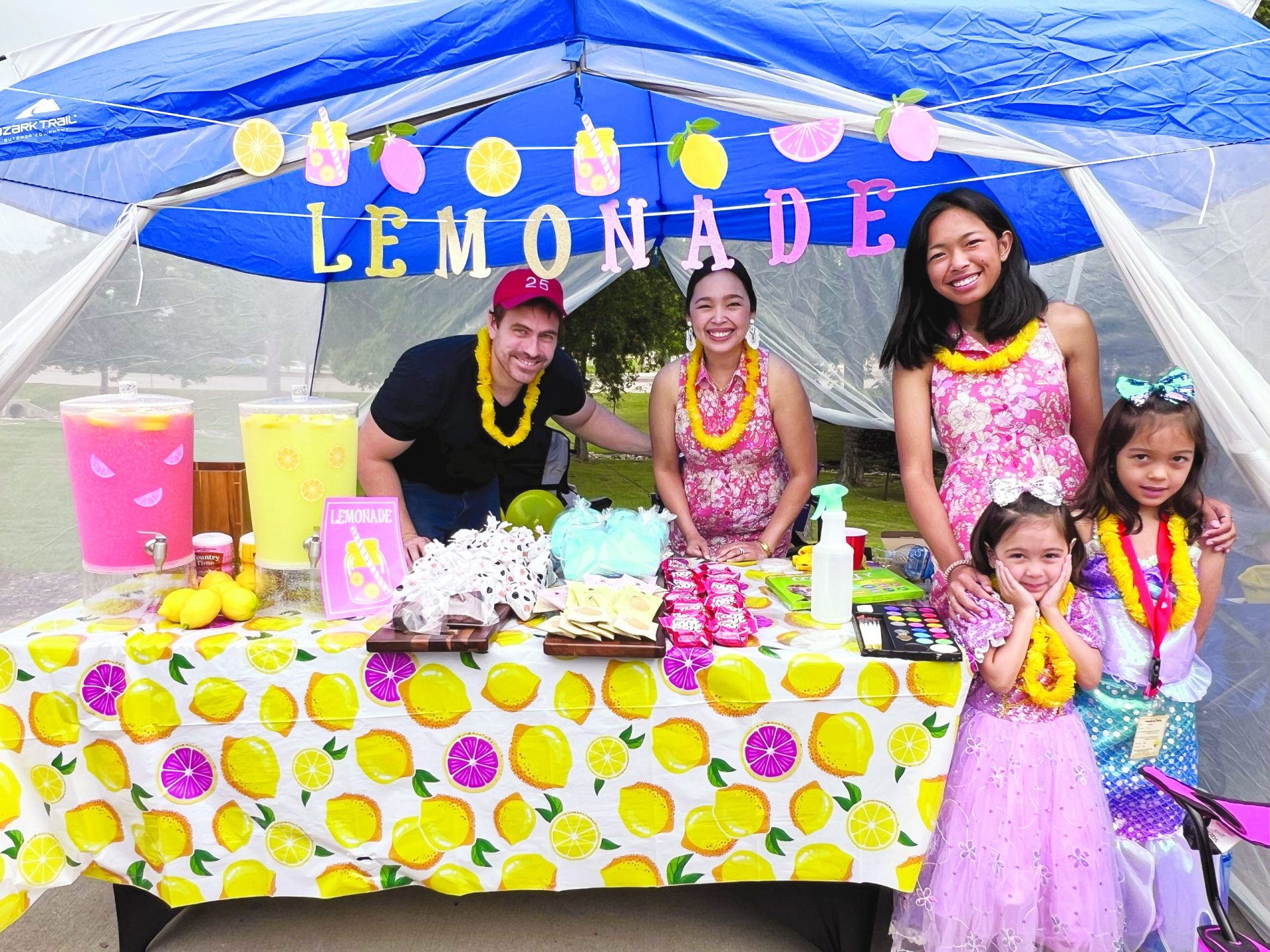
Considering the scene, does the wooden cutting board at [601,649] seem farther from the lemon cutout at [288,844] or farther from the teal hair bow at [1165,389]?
the teal hair bow at [1165,389]

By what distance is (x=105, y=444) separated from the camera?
163 centimetres

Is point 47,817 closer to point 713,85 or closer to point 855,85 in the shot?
point 713,85

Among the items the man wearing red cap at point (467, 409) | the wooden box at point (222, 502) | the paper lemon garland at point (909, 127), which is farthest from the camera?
the man wearing red cap at point (467, 409)

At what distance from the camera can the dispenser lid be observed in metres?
1.61

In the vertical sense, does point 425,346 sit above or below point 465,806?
above

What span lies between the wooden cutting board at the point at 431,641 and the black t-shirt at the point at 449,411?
997 millimetres

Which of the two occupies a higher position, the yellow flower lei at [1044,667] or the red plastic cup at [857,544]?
the red plastic cup at [857,544]

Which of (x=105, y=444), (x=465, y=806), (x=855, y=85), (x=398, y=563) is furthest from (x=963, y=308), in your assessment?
(x=105, y=444)

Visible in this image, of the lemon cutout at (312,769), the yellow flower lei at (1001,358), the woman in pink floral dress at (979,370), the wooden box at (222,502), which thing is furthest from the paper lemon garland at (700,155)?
the lemon cutout at (312,769)

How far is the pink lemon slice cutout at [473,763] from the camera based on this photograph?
1.62 m

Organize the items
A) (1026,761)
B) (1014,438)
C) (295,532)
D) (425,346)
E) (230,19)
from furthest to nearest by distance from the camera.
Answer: (425,346) → (230,19) → (1014,438) → (295,532) → (1026,761)

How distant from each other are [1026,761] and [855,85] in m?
1.43

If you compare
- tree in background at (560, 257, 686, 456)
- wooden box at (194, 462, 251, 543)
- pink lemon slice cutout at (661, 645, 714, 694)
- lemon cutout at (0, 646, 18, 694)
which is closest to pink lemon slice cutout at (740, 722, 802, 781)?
pink lemon slice cutout at (661, 645, 714, 694)

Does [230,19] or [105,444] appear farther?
[230,19]
